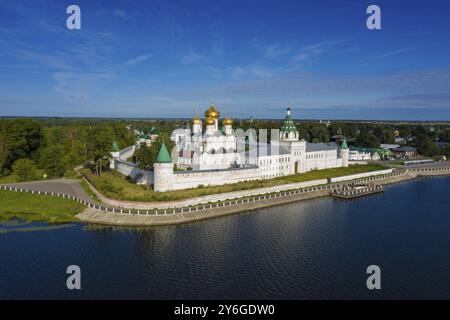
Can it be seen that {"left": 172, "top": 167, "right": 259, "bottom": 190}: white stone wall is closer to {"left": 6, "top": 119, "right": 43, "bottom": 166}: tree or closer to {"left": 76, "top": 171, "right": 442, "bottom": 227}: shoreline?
{"left": 76, "top": 171, "right": 442, "bottom": 227}: shoreline

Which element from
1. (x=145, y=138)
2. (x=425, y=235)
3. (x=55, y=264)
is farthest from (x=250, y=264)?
(x=145, y=138)

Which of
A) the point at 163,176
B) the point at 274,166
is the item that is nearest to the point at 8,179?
the point at 163,176

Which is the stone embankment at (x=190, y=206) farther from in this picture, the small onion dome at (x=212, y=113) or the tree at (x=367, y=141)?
the tree at (x=367, y=141)

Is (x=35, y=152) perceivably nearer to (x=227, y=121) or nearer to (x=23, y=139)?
(x=23, y=139)

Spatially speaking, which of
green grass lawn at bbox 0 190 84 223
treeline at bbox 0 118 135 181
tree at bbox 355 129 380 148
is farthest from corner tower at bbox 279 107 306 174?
tree at bbox 355 129 380 148
